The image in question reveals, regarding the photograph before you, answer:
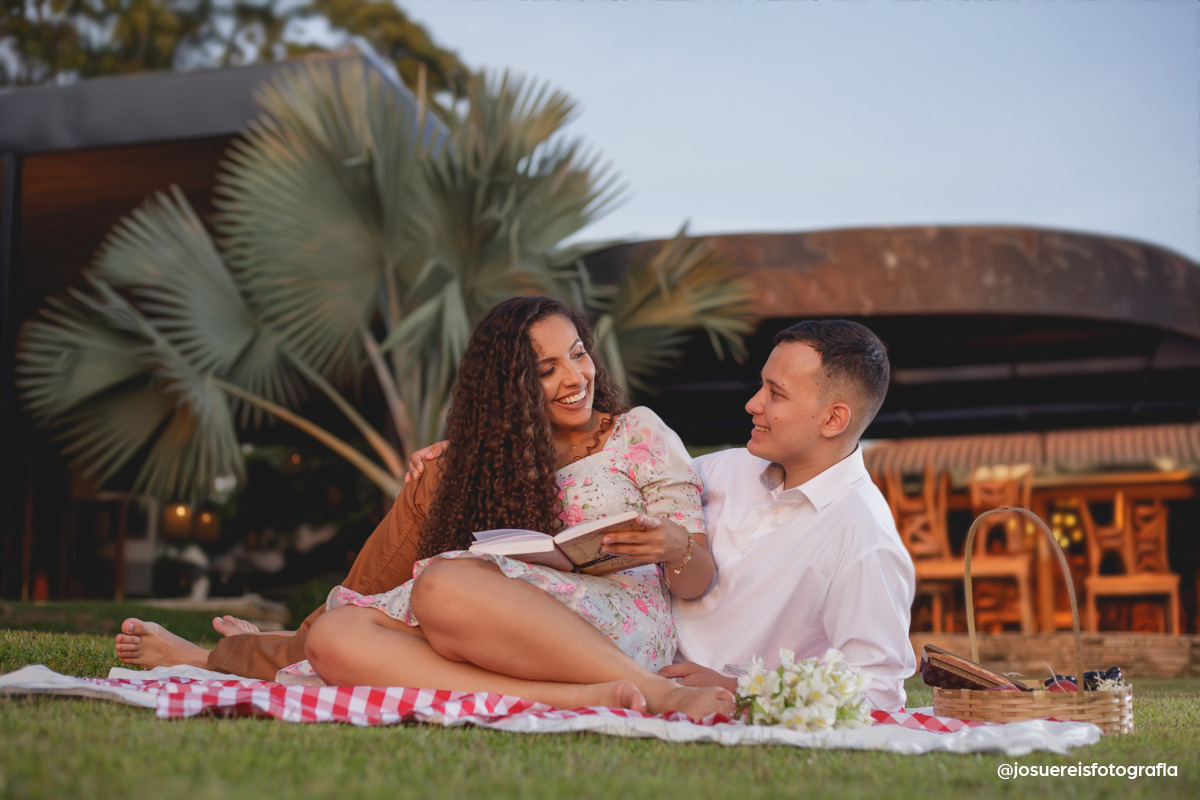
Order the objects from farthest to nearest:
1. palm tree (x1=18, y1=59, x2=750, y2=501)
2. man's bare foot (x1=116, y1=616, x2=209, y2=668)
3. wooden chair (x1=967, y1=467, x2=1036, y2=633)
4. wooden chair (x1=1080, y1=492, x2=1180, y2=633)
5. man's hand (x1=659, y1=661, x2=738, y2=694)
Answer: wooden chair (x1=967, y1=467, x2=1036, y2=633) < wooden chair (x1=1080, y1=492, x2=1180, y2=633) < palm tree (x1=18, y1=59, x2=750, y2=501) < man's bare foot (x1=116, y1=616, x2=209, y2=668) < man's hand (x1=659, y1=661, x2=738, y2=694)

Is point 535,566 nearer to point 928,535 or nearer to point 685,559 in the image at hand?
point 685,559

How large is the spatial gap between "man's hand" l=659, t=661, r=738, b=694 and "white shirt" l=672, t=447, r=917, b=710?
0.50ft

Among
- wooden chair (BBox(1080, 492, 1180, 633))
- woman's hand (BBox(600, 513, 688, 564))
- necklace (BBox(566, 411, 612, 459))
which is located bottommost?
wooden chair (BBox(1080, 492, 1180, 633))

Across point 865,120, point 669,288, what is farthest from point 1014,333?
point 865,120

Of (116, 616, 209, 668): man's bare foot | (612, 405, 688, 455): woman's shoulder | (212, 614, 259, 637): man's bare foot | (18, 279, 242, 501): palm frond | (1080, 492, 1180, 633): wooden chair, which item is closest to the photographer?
(612, 405, 688, 455): woman's shoulder

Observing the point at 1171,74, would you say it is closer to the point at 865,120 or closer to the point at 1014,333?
the point at 1014,333

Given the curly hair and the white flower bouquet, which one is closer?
the white flower bouquet

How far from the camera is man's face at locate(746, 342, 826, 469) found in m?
2.94

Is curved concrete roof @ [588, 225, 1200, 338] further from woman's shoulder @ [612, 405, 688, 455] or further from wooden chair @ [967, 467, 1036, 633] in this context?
woman's shoulder @ [612, 405, 688, 455]

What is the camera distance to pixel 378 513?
37.6 feet

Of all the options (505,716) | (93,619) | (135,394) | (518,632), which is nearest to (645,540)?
(518,632)

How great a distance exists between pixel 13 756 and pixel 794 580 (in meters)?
1.88

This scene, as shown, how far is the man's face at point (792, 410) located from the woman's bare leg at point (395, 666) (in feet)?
3.09

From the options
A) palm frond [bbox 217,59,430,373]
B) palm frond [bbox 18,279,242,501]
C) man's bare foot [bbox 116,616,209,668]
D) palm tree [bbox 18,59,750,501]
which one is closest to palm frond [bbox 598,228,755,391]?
palm tree [bbox 18,59,750,501]
